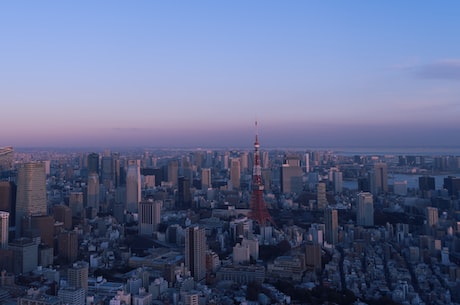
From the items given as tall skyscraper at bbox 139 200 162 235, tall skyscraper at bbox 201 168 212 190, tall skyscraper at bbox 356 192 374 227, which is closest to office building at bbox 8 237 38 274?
tall skyscraper at bbox 139 200 162 235

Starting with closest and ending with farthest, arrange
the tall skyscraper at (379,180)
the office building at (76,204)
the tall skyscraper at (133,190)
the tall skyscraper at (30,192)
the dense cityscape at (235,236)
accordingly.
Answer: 1. the dense cityscape at (235,236)
2. the tall skyscraper at (30,192)
3. the office building at (76,204)
4. the tall skyscraper at (379,180)
5. the tall skyscraper at (133,190)

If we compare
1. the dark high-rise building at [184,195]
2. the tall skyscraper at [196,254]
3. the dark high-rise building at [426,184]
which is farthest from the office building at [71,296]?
the dark high-rise building at [426,184]

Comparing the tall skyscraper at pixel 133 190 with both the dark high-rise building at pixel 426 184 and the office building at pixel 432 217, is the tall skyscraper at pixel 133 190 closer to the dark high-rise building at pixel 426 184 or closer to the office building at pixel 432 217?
the dark high-rise building at pixel 426 184

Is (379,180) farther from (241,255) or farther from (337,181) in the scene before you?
(241,255)

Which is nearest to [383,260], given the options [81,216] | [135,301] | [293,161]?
[135,301]

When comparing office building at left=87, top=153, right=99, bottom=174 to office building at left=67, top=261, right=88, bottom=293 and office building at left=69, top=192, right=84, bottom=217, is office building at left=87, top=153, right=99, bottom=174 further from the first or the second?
office building at left=67, top=261, right=88, bottom=293
